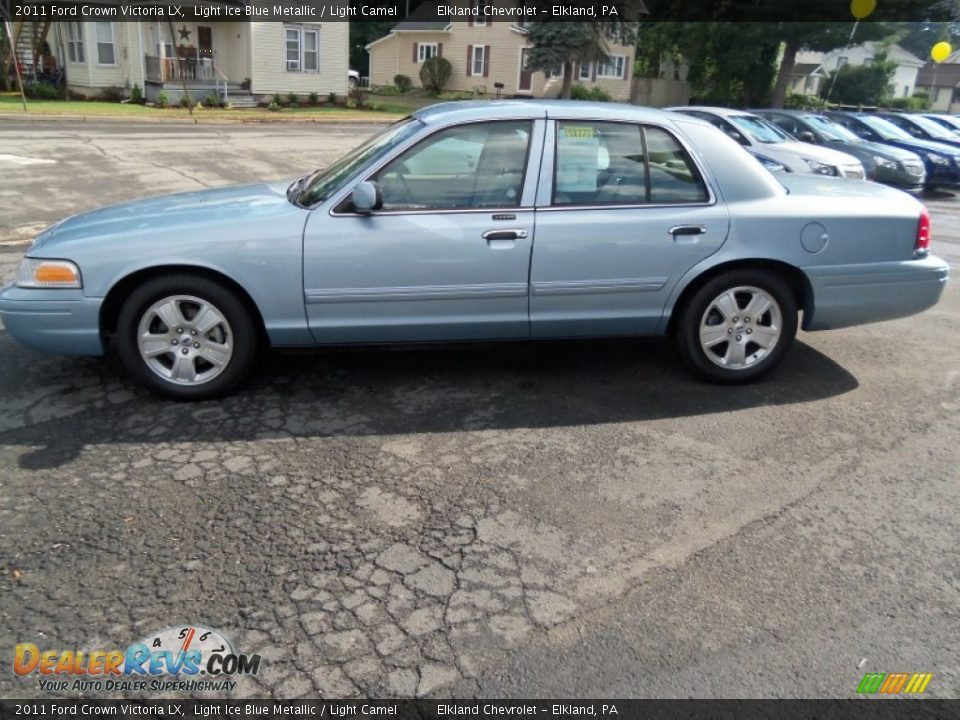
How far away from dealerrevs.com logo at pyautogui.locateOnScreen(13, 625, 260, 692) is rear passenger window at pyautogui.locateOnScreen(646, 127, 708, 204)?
11.4ft

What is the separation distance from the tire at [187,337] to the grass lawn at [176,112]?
20447 millimetres

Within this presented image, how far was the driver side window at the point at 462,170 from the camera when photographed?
4688mm

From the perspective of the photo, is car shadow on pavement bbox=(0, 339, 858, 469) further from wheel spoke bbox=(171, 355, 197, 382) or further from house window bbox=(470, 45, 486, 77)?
house window bbox=(470, 45, 486, 77)

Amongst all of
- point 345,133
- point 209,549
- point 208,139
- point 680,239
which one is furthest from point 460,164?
point 345,133

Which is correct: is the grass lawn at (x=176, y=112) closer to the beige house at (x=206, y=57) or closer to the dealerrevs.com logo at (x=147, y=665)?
the beige house at (x=206, y=57)

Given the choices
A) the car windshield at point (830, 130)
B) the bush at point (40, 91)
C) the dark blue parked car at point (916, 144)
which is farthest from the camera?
the bush at point (40, 91)

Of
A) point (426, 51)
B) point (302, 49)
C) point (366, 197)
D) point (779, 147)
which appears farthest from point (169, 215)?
point (426, 51)

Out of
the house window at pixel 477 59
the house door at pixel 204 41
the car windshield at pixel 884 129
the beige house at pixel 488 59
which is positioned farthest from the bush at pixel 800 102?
the house door at pixel 204 41

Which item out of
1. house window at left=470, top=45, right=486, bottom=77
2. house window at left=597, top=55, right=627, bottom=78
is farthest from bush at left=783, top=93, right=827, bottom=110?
house window at left=470, top=45, right=486, bottom=77

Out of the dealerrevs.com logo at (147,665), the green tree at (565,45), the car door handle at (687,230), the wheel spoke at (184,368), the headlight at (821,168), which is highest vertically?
the green tree at (565,45)

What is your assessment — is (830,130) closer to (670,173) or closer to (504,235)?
(670,173)

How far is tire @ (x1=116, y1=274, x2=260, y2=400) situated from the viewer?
456 cm

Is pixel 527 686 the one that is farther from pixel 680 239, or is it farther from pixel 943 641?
pixel 680 239

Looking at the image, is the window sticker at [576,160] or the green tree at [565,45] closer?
the window sticker at [576,160]
